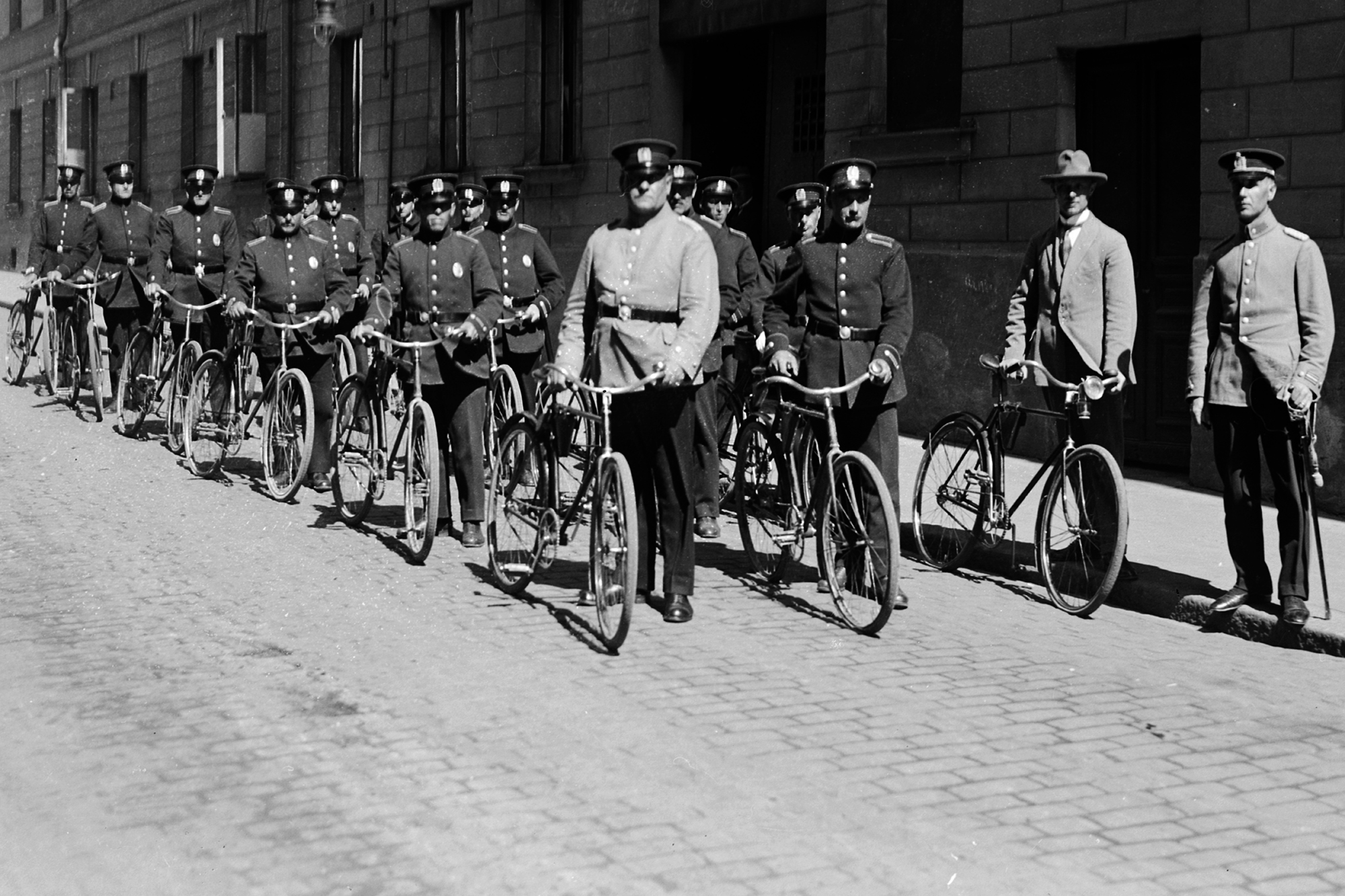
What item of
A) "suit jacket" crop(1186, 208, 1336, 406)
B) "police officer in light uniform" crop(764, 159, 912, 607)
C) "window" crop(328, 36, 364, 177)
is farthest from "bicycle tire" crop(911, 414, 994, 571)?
"window" crop(328, 36, 364, 177)

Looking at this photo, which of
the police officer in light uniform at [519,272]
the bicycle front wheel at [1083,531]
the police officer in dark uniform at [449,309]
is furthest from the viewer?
the police officer in light uniform at [519,272]

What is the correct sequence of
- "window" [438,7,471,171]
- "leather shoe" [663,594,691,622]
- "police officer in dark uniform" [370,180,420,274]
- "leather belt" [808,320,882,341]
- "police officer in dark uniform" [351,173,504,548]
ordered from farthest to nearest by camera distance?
"window" [438,7,471,171]
"police officer in dark uniform" [370,180,420,274]
"police officer in dark uniform" [351,173,504,548]
"leather belt" [808,320,882,341]
"leather shoe" [663,594,691,622]

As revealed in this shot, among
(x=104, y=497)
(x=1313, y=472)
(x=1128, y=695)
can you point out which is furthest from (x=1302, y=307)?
(x=104, y=497)

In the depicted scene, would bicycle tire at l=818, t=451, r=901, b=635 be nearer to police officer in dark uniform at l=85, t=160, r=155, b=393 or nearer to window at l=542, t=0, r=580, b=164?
police officer in dark uniform at l=85, t=160, r=155, b=393

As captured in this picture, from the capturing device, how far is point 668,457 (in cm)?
806

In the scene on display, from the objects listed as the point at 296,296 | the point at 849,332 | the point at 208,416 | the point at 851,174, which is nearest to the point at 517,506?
the point at 849,332

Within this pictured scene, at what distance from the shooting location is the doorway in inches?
506

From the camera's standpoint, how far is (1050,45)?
13.7 meters

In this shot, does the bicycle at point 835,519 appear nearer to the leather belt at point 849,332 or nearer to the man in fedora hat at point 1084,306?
the leather belt at point 849,332

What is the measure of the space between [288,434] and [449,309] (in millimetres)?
1855

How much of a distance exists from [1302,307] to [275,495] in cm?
625

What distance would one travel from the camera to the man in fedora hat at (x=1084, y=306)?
8773 mm

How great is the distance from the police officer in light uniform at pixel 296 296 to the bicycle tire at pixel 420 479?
2.35 metres

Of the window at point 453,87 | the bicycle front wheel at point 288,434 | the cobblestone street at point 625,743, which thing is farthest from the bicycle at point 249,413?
the window at point 453,87
